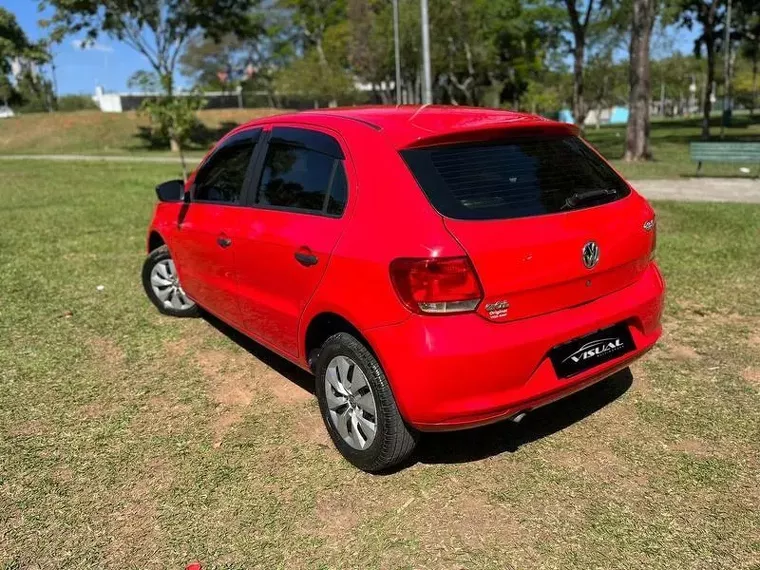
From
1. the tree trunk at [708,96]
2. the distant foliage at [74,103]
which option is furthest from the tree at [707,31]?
the distant foliage at [74,103]

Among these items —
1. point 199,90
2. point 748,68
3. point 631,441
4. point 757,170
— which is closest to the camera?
point 631,441

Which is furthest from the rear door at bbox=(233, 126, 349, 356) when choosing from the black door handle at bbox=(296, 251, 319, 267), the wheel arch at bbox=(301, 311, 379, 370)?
the wheel arch at bbox=(301, 311, 379, 370)

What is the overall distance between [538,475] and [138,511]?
1867mm

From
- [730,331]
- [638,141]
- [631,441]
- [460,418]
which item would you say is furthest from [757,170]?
[460,418]

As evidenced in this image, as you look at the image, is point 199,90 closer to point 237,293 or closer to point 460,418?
point 237,293

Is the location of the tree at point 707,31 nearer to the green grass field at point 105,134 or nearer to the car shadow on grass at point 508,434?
A: the green grass field at point 105,134

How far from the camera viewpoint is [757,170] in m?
14.8

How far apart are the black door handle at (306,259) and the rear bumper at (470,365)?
53 cm

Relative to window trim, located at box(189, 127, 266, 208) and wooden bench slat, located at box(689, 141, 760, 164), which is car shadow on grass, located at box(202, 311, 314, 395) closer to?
window trim, located at box(189, 127, 266, 208)

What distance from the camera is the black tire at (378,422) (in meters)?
2.96

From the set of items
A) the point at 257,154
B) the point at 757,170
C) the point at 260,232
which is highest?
the point at 257,154

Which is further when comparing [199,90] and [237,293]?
[199,90]

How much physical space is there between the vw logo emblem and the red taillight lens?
1.97ft

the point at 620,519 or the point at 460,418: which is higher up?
the point at 460,418
